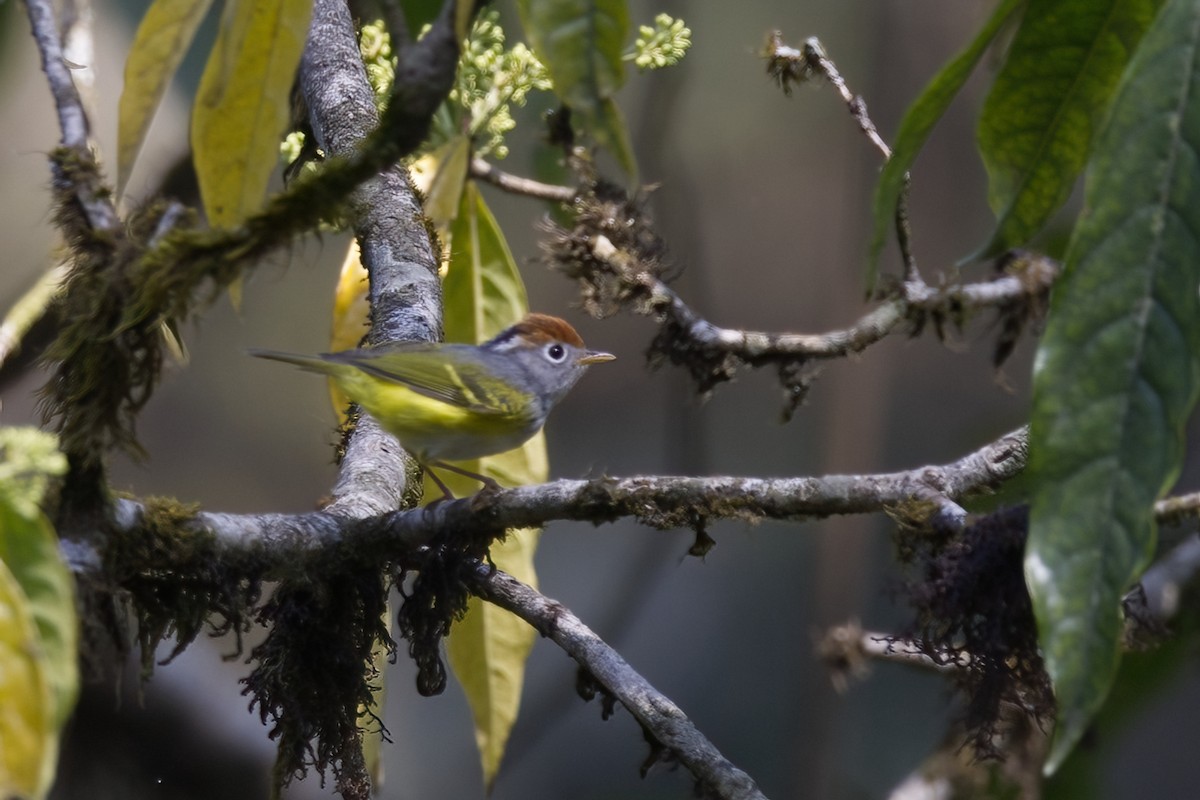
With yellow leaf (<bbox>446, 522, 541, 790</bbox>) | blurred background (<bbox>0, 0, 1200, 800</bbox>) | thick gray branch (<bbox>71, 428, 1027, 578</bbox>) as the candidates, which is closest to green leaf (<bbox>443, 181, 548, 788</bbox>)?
yellow leaf (<bbox>446, 522, 541, 790</bbox>)

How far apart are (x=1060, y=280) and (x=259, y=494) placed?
3.56 metres

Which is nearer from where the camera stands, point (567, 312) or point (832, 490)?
point (832, 490)

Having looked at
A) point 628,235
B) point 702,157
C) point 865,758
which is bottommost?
point 865,758

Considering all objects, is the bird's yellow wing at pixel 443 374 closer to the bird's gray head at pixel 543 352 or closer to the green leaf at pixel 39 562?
the bird's gray head at pixel 543 352

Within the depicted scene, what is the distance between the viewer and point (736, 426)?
4.38 metres

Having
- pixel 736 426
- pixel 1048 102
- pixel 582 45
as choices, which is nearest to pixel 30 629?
pixel 582 45

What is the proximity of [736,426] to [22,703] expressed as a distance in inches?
149

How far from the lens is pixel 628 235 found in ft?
7.90

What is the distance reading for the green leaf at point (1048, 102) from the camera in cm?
117

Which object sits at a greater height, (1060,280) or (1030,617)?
(1060,280)

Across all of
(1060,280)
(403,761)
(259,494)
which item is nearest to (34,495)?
(1060,280)

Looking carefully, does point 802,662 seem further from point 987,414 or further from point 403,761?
point 403,761

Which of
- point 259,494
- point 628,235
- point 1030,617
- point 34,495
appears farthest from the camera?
point 259,494

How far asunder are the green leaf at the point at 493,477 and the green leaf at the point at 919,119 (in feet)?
3.44
